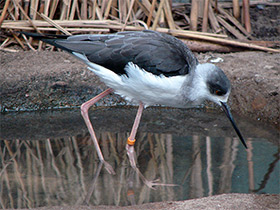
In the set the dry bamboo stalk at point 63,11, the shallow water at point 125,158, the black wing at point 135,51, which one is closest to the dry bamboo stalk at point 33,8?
the dry bamboo stalk at point 63,11

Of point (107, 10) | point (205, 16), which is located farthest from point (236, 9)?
point (107, 10)

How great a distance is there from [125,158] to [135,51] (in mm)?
1111

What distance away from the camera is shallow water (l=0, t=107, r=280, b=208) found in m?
3.45

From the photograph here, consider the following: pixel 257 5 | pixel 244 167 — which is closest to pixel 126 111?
pixel 244 167

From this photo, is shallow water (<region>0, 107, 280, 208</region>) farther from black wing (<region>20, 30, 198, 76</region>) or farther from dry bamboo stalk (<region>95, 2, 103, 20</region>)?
dry bamboo stalk (<region>95, 2, 103, 20</region>)

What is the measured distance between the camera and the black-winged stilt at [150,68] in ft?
11.9

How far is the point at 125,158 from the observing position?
13.4 feet

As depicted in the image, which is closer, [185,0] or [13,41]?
[13,41]

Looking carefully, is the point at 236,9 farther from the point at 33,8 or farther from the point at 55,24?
the point at 33,8

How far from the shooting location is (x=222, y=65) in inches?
210

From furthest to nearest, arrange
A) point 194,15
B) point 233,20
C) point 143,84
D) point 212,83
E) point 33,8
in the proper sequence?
point 233,20
point 194,15
point 33,8
point 143,84
point 212,83

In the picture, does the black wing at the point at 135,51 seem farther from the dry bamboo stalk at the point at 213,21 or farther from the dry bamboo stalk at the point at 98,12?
the dry bamboo stalk at the point at 213,21

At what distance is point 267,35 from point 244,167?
325 cm

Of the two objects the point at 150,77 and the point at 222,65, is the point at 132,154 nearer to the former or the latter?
the point at 150,77
